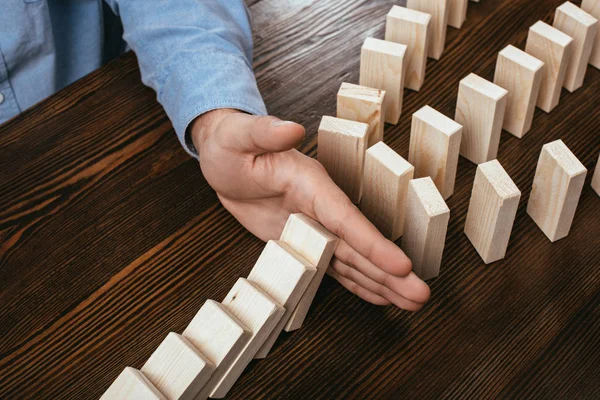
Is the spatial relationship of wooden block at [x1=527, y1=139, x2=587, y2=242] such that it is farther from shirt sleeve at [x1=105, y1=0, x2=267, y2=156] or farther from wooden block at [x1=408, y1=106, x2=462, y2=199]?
shirt sleeve at [x1=105, y1=0, x2=267, y2=156]

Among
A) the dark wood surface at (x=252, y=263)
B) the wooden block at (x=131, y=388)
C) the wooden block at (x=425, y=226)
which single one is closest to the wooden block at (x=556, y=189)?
the dark wood surface at (x=252, y=263)

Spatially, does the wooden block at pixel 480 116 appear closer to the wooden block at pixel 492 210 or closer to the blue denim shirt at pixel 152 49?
the wooden block at pixel 492 210

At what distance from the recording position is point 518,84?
809mm

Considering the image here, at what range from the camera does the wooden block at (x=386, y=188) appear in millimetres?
676

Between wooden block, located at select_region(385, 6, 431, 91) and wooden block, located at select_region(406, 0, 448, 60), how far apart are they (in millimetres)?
36

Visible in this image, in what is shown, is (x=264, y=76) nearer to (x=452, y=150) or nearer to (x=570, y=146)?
(x=452, y=150)

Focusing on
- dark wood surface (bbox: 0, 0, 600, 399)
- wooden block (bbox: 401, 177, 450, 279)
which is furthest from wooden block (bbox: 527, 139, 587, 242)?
wooden block (bbox: 401, 177, 450, 279)

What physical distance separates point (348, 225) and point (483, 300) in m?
0.16

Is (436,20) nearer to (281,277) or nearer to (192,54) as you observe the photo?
(192,54)

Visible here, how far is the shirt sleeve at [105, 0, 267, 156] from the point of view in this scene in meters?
0.80

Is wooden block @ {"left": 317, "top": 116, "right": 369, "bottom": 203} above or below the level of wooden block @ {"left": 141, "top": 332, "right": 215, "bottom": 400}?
above

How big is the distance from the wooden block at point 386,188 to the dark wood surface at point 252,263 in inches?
2.8

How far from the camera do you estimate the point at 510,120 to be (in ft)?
2.71

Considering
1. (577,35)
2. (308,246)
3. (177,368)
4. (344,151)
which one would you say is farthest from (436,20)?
(177,368)
